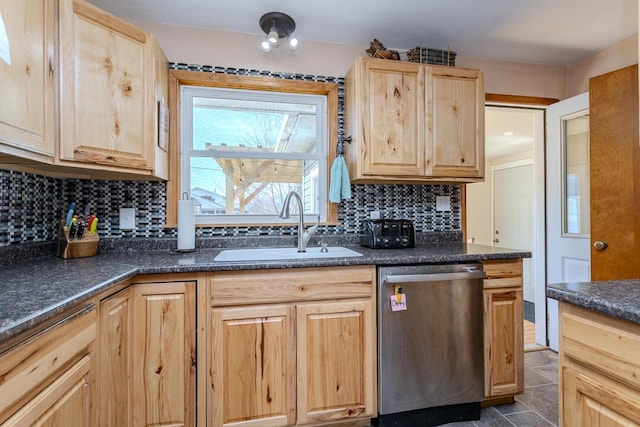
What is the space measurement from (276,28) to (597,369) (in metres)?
2.13

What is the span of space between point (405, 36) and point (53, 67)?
6.51ft

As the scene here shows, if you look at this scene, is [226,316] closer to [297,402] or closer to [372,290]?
[297,402]

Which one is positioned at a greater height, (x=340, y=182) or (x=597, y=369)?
(x=340, y=182)

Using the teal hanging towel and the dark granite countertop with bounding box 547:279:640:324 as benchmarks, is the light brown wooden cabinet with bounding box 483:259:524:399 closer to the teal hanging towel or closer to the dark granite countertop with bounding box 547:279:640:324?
the dark granite countertop with bounding box 547:279:640:324

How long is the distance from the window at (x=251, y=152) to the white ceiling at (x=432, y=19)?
1.40 ft

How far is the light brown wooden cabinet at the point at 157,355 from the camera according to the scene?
4.46ft

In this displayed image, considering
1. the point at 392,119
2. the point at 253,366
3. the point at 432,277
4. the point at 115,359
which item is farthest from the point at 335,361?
the point at 392,119

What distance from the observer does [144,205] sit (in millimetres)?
1967

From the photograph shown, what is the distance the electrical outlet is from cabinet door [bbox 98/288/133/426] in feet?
2.35

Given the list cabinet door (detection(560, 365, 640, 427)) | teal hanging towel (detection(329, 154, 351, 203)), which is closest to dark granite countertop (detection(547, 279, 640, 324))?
cabinet door (detection(560, 365, 640, 427))

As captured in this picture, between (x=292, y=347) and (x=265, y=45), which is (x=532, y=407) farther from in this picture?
(x=265, y=45)

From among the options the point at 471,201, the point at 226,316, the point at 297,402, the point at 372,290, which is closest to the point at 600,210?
the point at 372,290

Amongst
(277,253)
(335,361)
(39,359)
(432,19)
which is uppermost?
(432,19)

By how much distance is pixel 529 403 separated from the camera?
1877 millimetres
